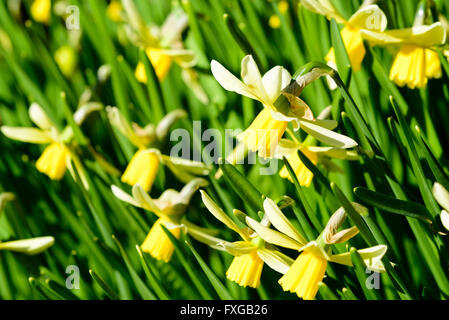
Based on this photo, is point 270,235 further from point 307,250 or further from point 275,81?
point 275,81

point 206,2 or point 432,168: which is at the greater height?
point 206,2

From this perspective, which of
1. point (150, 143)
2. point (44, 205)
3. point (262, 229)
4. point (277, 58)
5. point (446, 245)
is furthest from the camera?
point (44, 205)

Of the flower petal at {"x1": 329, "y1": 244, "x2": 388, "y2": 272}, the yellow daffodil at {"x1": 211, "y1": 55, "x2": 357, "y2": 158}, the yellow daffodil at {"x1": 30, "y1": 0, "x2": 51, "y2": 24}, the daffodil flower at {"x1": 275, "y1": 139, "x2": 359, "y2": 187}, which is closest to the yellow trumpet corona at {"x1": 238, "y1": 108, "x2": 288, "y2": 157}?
the yellow daffodil at {"x1": 211, "y1": 55, "x2": 357, "y2": 158}

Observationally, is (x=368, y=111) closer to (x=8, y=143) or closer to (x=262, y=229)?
(x=262, y=229)

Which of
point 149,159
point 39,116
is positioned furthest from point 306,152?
point 39,116

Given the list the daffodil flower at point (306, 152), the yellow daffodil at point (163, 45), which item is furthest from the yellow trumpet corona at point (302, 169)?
the yellow daffodil at point (163, 45)

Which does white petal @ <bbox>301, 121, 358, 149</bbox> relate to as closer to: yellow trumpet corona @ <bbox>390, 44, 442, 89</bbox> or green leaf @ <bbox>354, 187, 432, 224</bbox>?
green leaf @ <bbox>354, 187, 432, 224</bbox>

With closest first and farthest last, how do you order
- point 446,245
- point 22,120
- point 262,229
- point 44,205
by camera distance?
point 262,229
point 446,245
point 44,205
point 22,120
